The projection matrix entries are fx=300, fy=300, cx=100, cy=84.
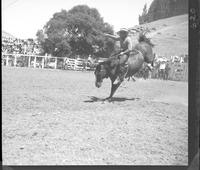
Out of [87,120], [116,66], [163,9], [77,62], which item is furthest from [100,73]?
[163,9]

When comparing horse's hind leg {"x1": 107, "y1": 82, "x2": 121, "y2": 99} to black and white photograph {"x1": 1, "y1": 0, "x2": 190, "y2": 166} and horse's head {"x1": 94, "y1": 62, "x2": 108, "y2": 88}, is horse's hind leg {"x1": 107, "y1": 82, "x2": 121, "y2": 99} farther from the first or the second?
horse's head {"x1": 94, "y1": 62, "x2": 108, "y2": 88}

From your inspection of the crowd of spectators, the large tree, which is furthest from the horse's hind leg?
the crowd of spectators

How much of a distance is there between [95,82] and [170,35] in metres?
1.23

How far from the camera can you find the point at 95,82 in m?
4.16

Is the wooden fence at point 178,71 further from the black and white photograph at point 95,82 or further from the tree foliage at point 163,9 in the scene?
the tree foliage at point 163,9

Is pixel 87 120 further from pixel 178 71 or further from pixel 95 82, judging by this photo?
pixel 178 71

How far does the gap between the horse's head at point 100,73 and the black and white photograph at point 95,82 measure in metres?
0.01

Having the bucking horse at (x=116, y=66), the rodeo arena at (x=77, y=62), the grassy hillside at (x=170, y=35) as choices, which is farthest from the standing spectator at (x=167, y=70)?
the bucking horse at (x=116, y=66)

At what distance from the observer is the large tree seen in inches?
160

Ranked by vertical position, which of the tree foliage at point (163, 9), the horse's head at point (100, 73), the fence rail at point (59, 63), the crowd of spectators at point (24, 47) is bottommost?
the horse's head at point (100, 73)

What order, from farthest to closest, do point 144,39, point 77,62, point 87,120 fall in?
1. point 77,62
2. point 144,39
3. point 87,120

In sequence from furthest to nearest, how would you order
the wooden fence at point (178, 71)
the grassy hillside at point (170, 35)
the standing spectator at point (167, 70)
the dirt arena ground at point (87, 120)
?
the standing spectator at point (167, 70) → the wooden fence at point (178, 71) → the grassy hillside at point (170, 35) → the dirt arena ground at point (87, 120)

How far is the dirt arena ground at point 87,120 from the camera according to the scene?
12.3ft

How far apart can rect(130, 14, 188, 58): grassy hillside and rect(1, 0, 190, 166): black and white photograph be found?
0.5 inches
